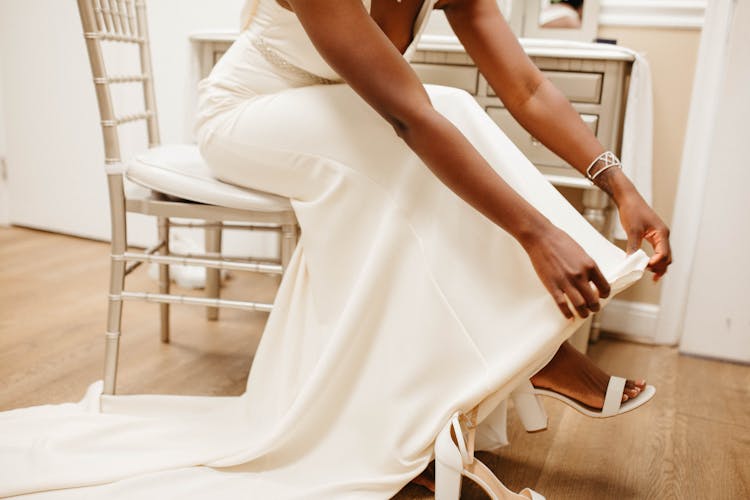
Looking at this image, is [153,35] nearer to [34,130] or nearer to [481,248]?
[34,130]

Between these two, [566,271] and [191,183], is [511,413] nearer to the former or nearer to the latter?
[566,271]

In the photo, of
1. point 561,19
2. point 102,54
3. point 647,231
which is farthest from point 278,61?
point 561,19

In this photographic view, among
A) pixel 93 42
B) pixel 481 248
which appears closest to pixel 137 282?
pixel 93 42

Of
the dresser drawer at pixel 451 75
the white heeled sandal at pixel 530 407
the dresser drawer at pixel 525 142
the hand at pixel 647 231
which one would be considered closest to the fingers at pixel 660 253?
the hand at pixel 647 231

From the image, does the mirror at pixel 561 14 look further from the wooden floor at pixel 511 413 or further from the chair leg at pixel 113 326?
the chair leg at pixel 113 326

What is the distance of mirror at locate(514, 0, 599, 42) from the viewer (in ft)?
5.94

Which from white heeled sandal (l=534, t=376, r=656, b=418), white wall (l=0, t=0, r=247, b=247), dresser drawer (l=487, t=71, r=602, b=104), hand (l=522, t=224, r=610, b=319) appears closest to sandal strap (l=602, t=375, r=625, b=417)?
white heeled sandal (l=534, t=376, r=656, b=418)

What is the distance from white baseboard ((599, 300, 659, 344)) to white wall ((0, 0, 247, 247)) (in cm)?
154

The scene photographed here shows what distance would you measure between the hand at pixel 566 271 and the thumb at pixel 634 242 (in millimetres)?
160

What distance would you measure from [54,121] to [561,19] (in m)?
1.94

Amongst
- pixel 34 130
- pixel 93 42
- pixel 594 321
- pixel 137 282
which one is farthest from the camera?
pixel 34 130

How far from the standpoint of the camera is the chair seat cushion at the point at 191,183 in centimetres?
120

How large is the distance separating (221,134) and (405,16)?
0.37 metres

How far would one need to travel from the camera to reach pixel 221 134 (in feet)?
3.89
